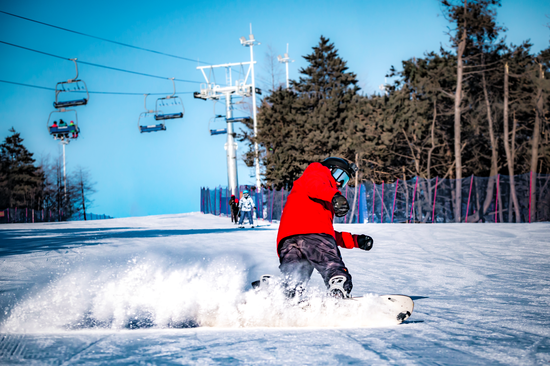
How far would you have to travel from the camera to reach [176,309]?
4715 millimetres

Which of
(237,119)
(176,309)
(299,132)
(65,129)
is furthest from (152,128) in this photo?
(176,309)

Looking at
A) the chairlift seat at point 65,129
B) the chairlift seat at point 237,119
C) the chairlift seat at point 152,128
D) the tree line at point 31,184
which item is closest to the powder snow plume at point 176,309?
the chairlift seat at point 65,129

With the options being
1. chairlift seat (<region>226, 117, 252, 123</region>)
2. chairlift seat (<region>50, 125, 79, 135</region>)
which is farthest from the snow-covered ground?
chairlift seat (<region>226, 117, 252, 123</region>)

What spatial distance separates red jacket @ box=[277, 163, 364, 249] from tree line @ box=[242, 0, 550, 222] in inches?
1018

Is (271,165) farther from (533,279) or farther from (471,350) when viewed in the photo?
(471,350)

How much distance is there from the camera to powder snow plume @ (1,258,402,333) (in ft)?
13.7

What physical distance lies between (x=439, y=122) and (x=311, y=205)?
107ft

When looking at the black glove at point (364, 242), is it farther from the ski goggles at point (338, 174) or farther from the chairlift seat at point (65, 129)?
the chairlift seat at point (65, 129)

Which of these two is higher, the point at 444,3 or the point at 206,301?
the point at 444,3

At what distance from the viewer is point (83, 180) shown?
71.8 m

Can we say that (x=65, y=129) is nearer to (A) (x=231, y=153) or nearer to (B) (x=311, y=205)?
(A) (x=231, y=153)

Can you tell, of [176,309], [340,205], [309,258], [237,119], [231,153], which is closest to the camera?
[340,205]

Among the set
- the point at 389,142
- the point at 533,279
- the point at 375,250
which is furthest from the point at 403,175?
the point at 533,279

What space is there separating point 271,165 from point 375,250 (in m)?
23.6
